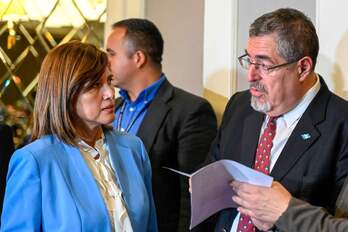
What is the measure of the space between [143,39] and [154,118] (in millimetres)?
376

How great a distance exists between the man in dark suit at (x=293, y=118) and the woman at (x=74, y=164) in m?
0.36

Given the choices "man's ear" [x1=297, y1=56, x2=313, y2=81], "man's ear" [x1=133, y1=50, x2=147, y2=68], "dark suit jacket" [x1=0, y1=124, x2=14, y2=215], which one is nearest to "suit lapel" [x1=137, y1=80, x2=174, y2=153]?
"man's ear" [x1=133, y1=50, x2=147, y2=68]

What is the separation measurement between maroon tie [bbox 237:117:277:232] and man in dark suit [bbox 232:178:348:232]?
134 mm

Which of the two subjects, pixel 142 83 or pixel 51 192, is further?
pixel 142 83

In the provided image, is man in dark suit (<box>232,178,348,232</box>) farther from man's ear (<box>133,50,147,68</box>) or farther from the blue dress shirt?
man's ear (<box>133,50,147,68</box>)

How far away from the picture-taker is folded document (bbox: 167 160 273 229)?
4.69 feet

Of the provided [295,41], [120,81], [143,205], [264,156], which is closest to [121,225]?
[143,205]

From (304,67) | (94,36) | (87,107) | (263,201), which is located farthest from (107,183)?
(94,36)

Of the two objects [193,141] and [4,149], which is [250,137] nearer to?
[193,141]

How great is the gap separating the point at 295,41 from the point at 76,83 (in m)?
0.62

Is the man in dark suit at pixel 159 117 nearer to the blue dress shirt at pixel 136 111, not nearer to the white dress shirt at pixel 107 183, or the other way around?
the blue dress shirt at pixel 136 111

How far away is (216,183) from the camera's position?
1.52 metres

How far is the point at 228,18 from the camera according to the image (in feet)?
7.61

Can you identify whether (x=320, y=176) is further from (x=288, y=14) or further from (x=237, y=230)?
(x=288, y=14)
